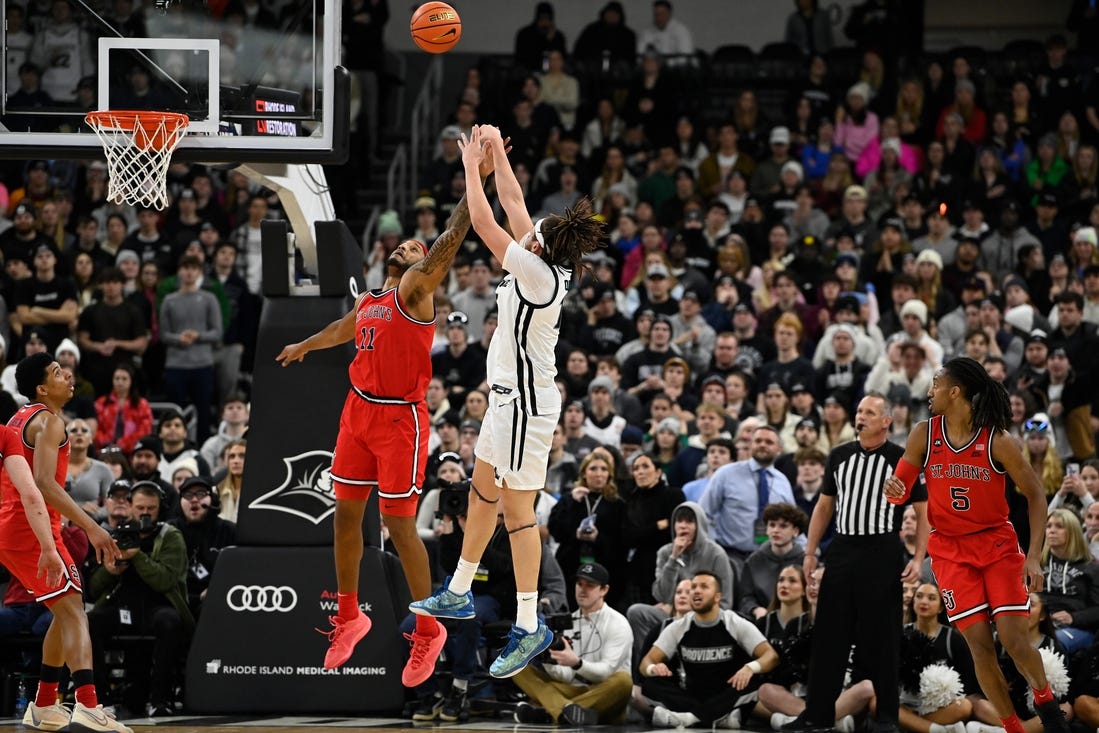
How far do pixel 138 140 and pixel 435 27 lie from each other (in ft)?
7.12

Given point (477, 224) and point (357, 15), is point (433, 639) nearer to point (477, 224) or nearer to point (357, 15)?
point (477, 224)

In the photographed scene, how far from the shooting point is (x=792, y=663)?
11.3 meters

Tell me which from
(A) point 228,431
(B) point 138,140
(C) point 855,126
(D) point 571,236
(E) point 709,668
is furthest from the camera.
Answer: (C) point 855,126

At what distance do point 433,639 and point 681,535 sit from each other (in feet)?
10.0

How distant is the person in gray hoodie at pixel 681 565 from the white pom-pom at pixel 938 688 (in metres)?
1.55

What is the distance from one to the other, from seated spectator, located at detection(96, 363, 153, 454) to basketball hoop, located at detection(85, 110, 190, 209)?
540 centimetres

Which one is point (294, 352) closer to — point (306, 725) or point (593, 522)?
point (306, 725)

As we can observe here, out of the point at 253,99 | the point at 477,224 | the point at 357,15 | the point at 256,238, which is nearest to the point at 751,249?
the point at 256,238

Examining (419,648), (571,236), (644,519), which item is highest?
(571,236)

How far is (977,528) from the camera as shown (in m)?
9.19

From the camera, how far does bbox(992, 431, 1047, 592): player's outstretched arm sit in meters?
8.95

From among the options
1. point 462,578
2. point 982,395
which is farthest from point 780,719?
point 462,578

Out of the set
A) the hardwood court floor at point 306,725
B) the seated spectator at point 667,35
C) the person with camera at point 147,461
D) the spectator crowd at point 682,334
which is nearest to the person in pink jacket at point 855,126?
the spectator crowd at point 682,334

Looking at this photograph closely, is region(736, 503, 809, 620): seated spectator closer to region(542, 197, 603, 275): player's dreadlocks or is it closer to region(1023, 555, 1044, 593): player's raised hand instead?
region(1023, 555, 1044, 593): player's raised hand
